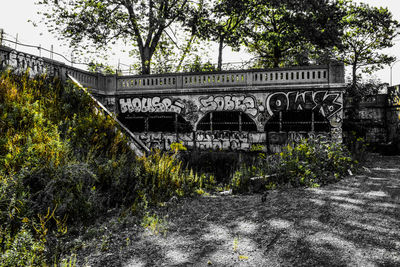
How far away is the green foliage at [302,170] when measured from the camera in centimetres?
649

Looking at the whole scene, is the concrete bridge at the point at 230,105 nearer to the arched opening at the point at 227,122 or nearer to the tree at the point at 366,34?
the arched opening at the point at 227,122

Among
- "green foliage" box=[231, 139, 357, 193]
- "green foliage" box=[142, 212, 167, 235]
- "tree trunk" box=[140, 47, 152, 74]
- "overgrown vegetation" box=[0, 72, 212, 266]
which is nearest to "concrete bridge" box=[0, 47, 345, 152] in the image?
"overgrown vegetation" box=[0, 72, 212, 266]

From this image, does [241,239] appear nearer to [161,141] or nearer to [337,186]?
[337,186]

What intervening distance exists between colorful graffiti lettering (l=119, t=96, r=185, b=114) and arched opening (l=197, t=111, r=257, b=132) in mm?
1300

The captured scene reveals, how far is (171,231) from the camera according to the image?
3.98m

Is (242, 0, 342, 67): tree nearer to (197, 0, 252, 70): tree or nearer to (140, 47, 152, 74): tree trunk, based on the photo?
(197, 0, 252, 70): tree

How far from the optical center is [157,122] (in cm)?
1338

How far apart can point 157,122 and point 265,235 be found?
10.3 metres

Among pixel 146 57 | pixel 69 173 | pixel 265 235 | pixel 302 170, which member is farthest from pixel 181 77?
pixel 265 235

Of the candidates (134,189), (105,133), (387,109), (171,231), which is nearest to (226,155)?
(105,133)

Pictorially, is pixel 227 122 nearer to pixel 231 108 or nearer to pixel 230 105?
pixel 231 108

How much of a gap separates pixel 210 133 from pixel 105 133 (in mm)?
5960

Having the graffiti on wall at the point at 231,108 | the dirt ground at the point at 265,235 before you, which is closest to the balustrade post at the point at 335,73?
the graffiti on wall at the point at 231,108

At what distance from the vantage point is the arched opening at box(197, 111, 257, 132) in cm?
1220
